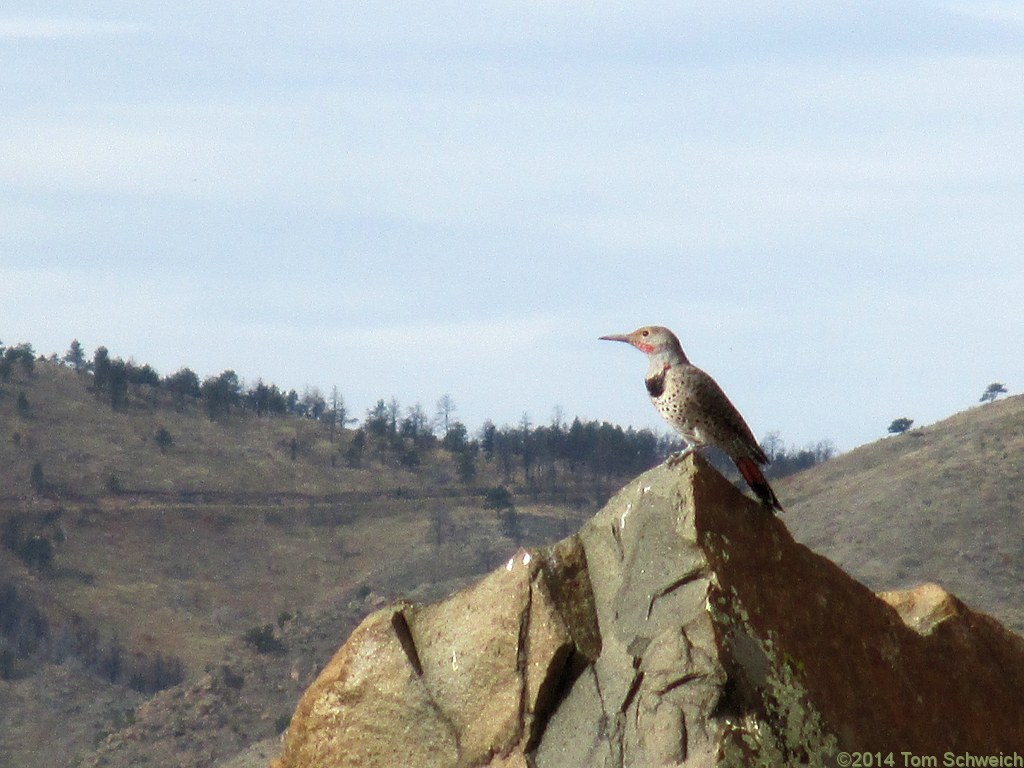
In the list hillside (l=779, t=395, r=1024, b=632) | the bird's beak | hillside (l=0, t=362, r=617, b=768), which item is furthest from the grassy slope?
the bird's beak

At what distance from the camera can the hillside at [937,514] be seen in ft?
153

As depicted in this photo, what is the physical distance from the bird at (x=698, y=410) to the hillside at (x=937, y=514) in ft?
99.0

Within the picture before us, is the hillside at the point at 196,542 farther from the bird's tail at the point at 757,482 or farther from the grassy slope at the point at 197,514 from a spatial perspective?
the bird's tail at the point at 757,482

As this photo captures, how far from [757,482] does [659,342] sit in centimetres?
161

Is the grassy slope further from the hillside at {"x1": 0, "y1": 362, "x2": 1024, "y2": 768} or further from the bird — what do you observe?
the bird

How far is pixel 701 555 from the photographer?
10047 millimetres

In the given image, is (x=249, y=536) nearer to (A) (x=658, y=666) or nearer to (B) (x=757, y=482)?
(B) (x=757, y=482)

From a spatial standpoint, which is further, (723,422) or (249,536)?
(249,536)

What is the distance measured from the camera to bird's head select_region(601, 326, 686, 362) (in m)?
12.0

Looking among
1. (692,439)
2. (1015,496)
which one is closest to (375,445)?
(1015,496)

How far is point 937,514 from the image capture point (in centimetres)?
5300

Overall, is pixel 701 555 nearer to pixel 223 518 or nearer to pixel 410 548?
pixel 410 548

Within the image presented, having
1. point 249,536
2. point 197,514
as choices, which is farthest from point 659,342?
point 197,514

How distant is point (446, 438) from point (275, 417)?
34.5ft
